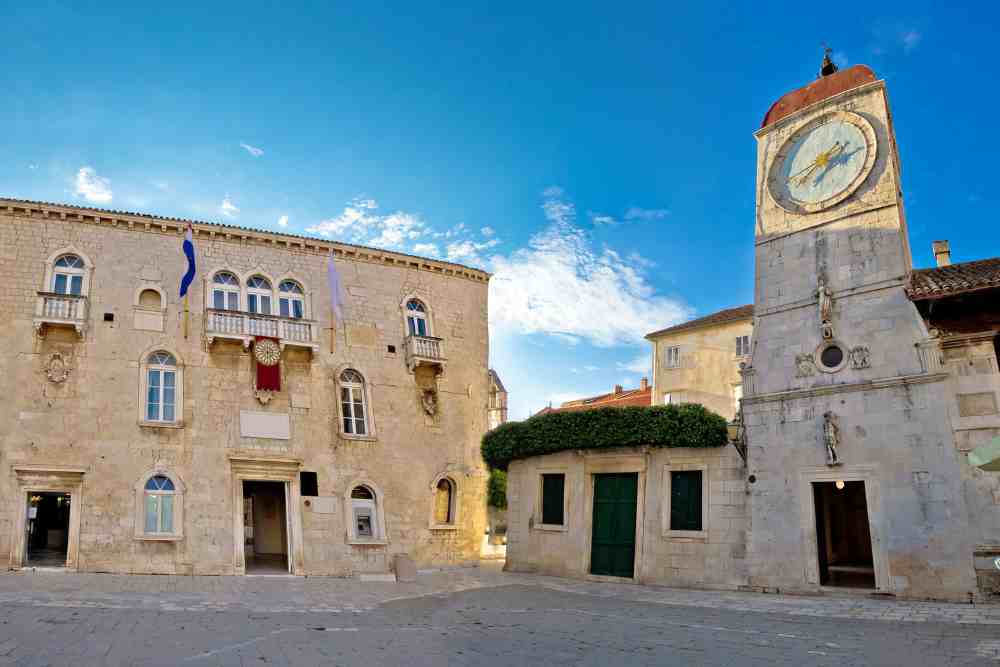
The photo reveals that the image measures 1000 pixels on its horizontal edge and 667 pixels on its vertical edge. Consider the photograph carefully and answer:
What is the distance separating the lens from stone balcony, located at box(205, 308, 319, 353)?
79.3 ft

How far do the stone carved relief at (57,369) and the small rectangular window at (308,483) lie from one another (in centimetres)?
718

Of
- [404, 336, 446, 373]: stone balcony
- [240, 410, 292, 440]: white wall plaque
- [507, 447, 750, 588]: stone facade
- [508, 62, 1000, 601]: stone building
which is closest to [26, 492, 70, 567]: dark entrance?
[240, 410, 292, 440]: white wall plaque

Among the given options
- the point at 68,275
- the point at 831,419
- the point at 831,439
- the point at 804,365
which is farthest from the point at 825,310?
the point at 68,275

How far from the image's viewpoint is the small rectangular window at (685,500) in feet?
65.5

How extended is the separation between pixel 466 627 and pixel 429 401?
1414 centimetres

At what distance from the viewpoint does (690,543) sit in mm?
19656

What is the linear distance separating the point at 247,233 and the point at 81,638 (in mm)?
16505

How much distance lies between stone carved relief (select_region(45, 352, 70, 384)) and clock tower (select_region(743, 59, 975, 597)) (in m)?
18.5

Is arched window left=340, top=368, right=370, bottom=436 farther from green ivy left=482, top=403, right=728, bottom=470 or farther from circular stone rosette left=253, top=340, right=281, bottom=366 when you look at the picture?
green ivy left=482, top=403, right=728, bottom=470

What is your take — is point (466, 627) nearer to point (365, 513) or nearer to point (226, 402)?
point (365, 513)

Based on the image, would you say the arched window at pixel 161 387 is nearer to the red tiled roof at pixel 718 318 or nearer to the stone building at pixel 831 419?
the stone building at pixel 831 419

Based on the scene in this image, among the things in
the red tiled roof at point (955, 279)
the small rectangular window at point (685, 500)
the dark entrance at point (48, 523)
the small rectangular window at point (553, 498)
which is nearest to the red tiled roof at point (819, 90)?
the red tiled roof at point (955, 279)

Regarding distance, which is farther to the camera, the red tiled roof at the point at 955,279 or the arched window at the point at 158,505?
the arched window at the point at 158,505

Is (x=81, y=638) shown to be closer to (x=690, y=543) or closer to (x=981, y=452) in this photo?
(x=981, y=452)
